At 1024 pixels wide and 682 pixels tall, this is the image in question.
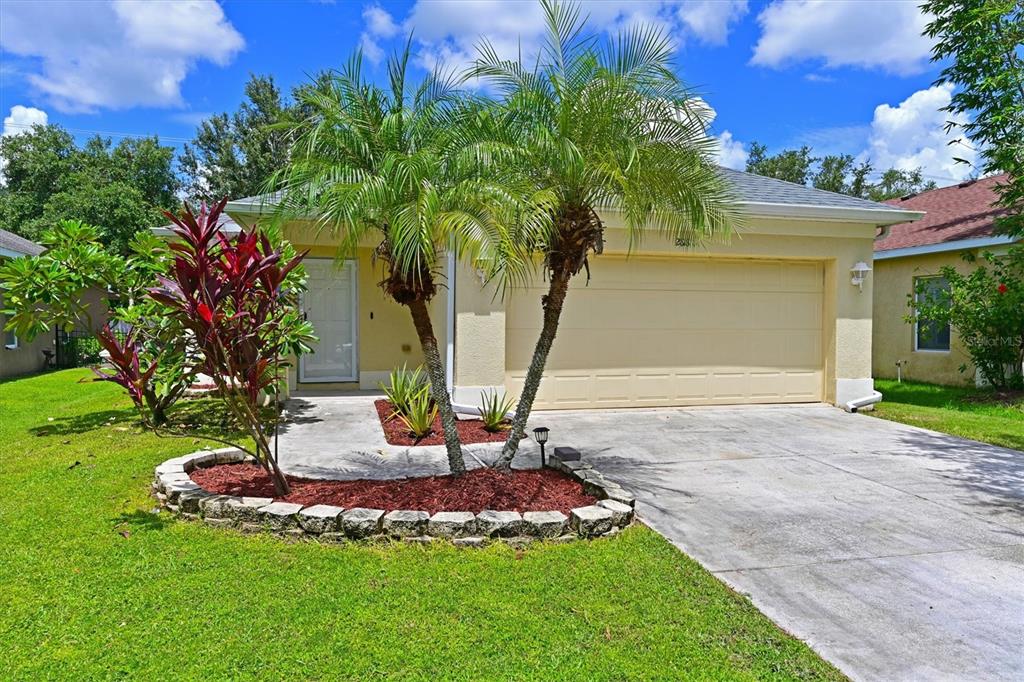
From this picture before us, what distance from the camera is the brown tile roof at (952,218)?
41.9 ft

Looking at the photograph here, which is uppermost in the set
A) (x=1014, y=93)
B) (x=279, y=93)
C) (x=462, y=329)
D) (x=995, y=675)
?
(x=279, y=93)

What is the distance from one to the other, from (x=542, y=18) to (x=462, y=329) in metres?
4.85

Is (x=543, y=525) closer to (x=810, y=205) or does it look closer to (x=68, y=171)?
(x=810, y=205)

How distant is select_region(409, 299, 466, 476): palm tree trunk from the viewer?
5.20m

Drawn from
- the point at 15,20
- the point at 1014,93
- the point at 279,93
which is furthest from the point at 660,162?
the point at 279,93

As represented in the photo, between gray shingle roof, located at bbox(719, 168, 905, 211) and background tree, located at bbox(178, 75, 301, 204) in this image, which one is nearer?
gray shingle roof, located at bbox(719, 168, 905, 211)

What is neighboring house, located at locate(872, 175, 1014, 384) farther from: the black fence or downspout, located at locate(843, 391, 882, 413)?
the black fence

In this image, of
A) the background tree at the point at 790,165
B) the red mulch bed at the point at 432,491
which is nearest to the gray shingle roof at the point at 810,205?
the red mulch bed at the point at 432,491

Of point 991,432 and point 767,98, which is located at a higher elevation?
point 767,98

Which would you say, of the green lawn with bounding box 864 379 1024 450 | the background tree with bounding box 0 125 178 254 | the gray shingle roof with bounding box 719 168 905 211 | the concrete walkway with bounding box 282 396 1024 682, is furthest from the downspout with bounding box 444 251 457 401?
the background tree with bounding box 0 125 178 254

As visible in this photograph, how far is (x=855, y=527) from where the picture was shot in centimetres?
478

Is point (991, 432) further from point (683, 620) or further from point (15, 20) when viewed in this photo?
point (15, 20)

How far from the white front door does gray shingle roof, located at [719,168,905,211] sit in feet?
22.1

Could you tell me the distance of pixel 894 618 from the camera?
3377mm
